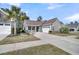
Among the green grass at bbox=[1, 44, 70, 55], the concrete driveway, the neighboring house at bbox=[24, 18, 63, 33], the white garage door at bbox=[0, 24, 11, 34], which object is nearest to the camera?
the green grass at bbox=[1, 44, 70, 55]

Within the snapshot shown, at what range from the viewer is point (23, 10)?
21.5ft

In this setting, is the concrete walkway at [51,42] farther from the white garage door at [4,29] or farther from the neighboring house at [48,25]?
the white garage door at [4,29]

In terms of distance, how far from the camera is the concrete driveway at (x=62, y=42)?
616 cm

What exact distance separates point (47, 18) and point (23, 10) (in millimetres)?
1033

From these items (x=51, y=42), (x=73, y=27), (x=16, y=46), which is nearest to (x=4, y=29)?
(x=16, y=46)

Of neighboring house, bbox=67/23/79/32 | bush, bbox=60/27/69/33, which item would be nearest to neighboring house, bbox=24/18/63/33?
bush, bbox=60/27/69/33

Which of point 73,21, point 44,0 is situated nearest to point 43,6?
point 44,0

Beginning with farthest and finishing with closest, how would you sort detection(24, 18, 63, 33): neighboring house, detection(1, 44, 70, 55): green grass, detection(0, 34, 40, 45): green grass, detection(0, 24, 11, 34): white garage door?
detection(0, 24, 11, 34): white garage door → detection(0, 34, 40, 45): green grass → detection(24, 18, 63, 33): neighboring house → detection(1, 44, 70, 55): green grass

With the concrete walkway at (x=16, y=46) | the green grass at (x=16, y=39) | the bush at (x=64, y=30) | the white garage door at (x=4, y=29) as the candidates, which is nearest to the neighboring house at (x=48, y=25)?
the bush at (x=64, y=30)

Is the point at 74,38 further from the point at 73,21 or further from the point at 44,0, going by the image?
the point at 44,0

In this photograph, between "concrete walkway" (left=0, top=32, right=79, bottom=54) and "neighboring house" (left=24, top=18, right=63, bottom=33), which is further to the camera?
"neighboring house" (left=24, top=18, right=63, bottom=33)

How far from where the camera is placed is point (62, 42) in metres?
6.60

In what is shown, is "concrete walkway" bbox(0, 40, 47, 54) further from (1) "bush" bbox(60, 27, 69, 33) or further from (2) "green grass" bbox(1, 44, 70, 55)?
(1) "bush" bbox(60, 27, 69, 33)

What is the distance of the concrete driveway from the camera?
616cm
